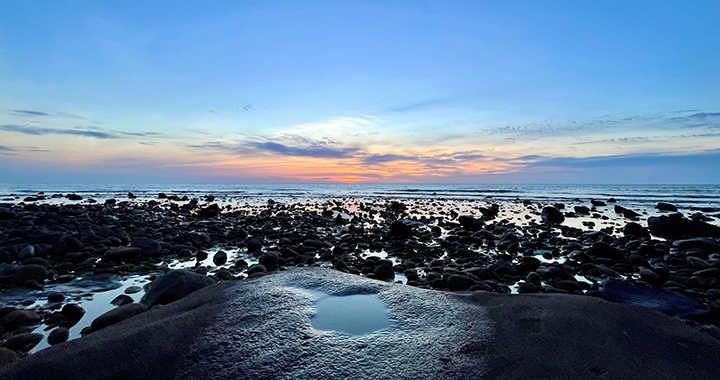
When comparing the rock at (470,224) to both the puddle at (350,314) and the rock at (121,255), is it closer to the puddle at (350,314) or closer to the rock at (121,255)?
the puddle at (350,314)

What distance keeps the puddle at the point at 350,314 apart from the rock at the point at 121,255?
6.55m

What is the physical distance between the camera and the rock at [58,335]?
4.49 m

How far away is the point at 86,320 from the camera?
5.21 meters

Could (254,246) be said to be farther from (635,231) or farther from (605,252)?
(635,231)

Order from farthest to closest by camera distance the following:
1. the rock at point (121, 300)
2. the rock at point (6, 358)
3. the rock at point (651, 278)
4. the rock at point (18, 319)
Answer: the rock at point (651, 278) → the rock at point (121, 300) → the rock at point (18, 319) → the rock at point (6, 358)

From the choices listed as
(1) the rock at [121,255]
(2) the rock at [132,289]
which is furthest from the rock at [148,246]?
(2) the rock at [132,289]

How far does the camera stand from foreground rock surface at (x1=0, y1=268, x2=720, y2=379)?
310 cm

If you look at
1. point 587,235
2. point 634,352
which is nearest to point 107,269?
point 634,352

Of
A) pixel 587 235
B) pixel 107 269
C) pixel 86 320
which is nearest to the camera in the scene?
pixel 86 320

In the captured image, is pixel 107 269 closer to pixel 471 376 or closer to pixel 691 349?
pixel 471 376

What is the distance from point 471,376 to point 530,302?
2.08 meters

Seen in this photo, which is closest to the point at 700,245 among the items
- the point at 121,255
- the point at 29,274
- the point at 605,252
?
the point at 605,252

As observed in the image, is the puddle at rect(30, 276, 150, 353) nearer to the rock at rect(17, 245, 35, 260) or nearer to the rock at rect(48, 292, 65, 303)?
the rock at rect(48, 292, 65, 303)

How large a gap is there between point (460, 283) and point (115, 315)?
5.73 m
